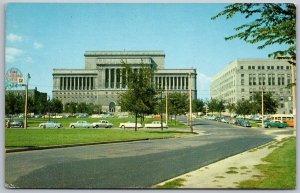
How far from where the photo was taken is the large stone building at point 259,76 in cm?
1262

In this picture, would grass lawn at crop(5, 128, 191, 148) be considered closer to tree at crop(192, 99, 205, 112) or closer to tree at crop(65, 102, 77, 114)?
tree at crop(192, 99, 205, 112)

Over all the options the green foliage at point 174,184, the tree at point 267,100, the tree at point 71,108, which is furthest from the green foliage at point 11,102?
the tree at point 71,108

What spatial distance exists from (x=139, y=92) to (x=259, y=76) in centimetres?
1509

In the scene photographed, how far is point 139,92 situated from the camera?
2856 centimetres

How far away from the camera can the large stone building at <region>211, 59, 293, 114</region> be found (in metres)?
12.6

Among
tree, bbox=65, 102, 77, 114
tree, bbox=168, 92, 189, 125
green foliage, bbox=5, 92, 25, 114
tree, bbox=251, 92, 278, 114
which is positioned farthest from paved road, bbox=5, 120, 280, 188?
tree, bbox=65, 102, 77, 114

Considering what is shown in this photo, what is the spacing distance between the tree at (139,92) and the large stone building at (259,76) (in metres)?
12.1

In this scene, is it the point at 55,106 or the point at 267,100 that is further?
the point at 55,106

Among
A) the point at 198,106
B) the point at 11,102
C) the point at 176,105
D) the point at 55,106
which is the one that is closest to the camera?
the point at 11,102

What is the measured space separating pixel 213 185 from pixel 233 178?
2.50 feet

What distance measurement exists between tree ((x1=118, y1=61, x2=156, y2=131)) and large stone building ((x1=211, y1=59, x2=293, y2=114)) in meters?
12.1

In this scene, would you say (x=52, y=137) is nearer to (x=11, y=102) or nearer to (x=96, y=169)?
(x=11, y=102)

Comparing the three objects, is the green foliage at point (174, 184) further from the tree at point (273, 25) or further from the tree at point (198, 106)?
the tree at point (198, 106)

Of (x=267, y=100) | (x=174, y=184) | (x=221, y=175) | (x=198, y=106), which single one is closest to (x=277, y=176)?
(x=221, y=175)
